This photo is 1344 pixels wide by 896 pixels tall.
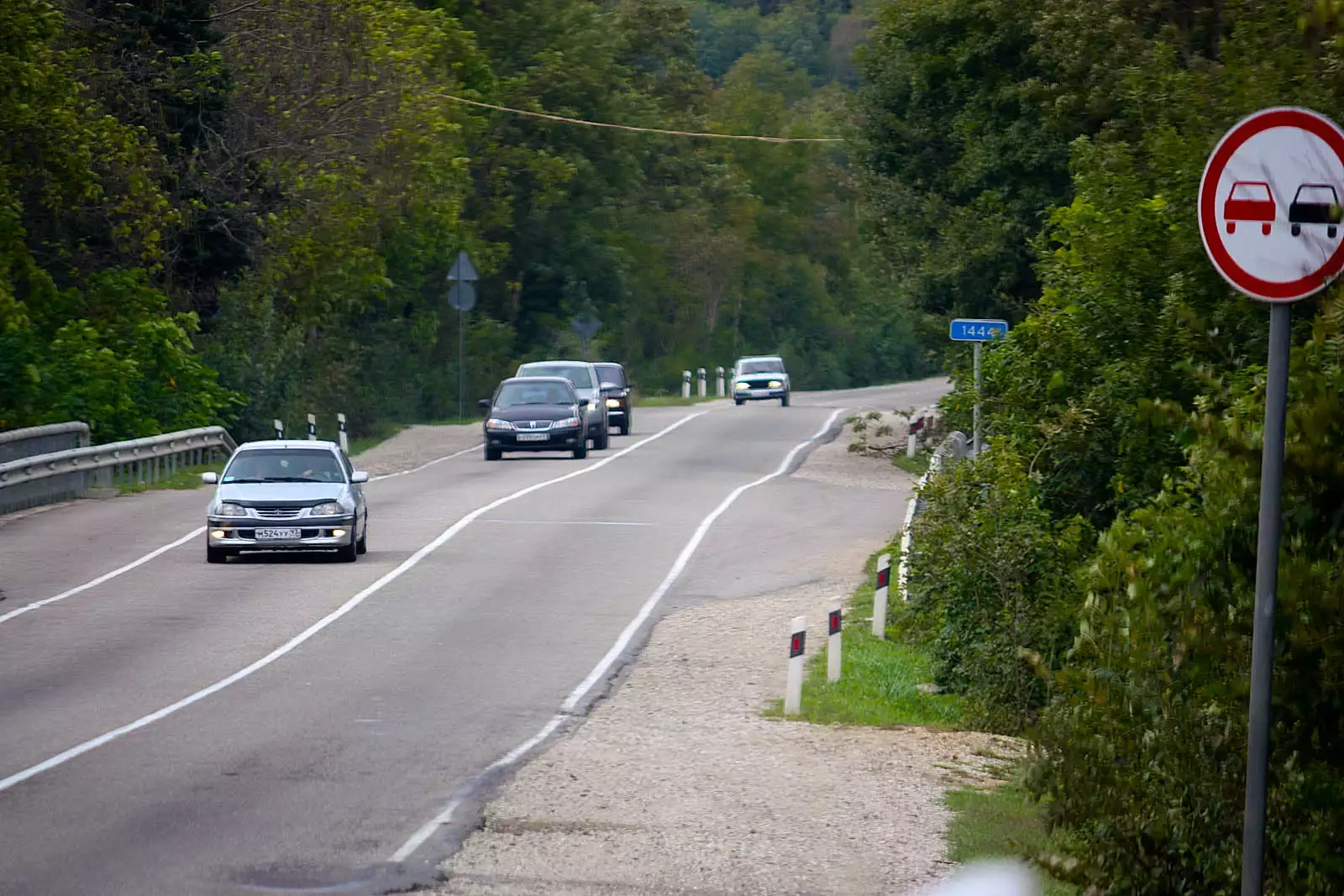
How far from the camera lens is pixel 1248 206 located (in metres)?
6.19

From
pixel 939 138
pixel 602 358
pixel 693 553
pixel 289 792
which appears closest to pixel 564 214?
pixel 602 358

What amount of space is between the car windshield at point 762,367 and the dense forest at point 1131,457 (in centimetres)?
2927

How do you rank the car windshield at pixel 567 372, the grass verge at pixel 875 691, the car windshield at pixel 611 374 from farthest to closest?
the car windshield at pixel 611 374, the car windshield at pixel 567 372, the grass verge at pixel 875 691

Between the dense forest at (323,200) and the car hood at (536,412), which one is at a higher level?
the dense forest at (323,200)

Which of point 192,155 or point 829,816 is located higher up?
point 192,155

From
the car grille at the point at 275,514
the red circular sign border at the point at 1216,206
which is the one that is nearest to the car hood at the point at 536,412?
the car grille at the point at 275,514

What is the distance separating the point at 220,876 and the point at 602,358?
68.1 meters

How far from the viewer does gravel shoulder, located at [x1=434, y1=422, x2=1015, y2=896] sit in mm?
9906

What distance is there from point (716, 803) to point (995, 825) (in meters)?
1.69

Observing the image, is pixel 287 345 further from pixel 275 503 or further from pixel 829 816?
pixel 829 816

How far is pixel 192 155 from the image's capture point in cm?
3884

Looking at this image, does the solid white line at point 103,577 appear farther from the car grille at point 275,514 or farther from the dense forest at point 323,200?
the dense forest at point 323,200

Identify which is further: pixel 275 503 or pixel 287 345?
pixel 287 345

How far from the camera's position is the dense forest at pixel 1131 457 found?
6789 millimetres
